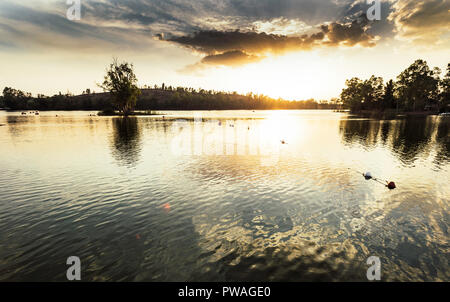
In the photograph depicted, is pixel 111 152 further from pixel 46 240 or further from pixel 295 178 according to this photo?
pixel 295 178

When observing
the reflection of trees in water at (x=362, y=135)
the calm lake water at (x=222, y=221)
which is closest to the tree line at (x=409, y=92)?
the reflection of trees in water at (x=362, y=135)

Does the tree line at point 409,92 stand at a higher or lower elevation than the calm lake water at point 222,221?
higher

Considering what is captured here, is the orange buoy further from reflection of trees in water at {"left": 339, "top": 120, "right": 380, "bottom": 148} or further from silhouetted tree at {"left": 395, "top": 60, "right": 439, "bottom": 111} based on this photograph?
silhouetted tree at {"left": 395, "top": 60, "right": 439, "bottom": 111}

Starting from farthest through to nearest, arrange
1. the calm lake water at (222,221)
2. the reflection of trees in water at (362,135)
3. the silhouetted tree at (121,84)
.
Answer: the silhouetted tree at (121,84), the reflection of trees in water at (362,135), the calm lake water at (222,221)

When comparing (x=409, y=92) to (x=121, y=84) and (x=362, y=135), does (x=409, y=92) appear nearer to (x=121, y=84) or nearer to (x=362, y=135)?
(x=362, y=135)

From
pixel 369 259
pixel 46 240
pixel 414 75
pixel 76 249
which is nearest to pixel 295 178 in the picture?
pixel 369 259

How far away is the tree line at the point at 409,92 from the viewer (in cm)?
13650

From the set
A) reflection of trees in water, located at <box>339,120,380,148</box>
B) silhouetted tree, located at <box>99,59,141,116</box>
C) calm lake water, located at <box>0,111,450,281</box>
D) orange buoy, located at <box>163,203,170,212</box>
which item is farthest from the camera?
silhouetted tree, located at <box>99,59,141,116</box>

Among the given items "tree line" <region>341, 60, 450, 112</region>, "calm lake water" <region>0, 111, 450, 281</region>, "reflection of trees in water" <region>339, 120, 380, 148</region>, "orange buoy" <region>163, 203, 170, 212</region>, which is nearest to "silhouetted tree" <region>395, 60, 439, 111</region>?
"tree line" <region>341, 60, 450, 112</region>

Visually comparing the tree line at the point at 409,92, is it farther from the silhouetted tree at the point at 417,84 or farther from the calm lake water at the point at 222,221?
the calm lake water at the point at 222,221

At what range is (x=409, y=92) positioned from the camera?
464 ft

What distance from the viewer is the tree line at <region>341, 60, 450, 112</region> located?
13650 cm
